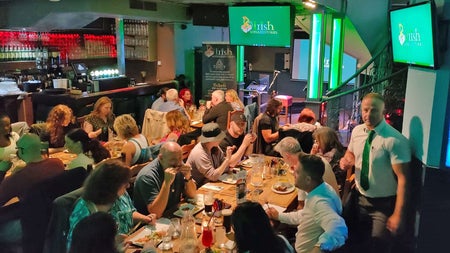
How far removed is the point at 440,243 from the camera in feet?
10.4

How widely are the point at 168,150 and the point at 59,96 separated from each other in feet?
15.0

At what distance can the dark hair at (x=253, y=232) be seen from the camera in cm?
210

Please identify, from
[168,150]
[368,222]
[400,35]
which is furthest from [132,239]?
[400,35]

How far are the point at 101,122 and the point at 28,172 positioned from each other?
2398 millimetres

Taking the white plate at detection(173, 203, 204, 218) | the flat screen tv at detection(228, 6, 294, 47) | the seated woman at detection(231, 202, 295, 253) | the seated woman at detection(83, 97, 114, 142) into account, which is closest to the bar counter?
the seated woman at detection(83, 97, 114, 142)

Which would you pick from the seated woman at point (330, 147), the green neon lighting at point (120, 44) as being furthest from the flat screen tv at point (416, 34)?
the green neon lighting at point (120, 44)

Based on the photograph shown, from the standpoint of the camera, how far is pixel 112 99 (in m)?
8.10

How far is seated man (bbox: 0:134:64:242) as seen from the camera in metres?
3.28

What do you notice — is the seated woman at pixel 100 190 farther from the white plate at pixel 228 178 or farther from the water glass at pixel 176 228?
the white plate at pixel 228 178

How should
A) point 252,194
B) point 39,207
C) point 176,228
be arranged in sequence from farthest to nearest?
point 252,194 < point 39,207 < point 176,228

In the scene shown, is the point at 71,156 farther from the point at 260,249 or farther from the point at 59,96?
the point at 260,249

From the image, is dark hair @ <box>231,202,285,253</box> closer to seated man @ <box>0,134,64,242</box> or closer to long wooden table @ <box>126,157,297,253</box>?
long wooden table @ <box>126,157,297,253</box>

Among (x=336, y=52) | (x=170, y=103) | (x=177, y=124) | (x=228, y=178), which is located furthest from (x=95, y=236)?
(x=336, y=52)

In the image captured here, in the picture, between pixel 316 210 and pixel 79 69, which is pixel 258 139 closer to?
pixel 316 210
